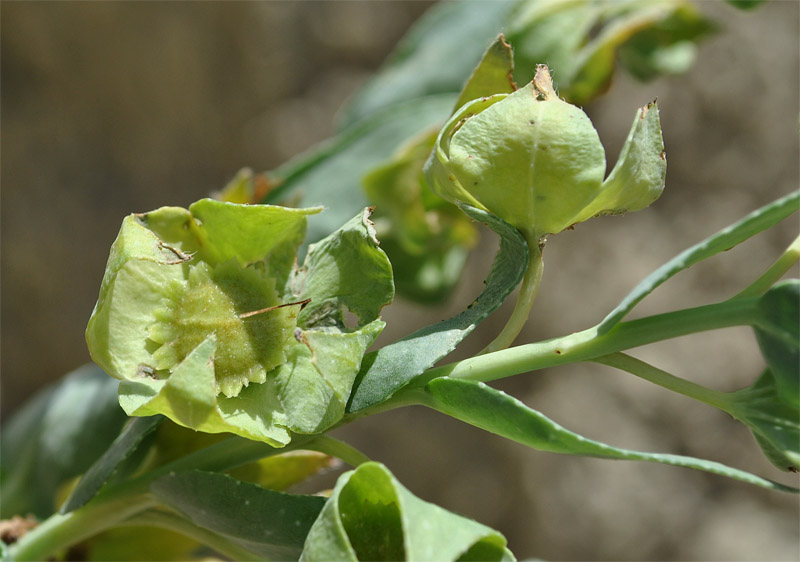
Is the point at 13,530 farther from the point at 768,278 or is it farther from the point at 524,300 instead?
the point at 768,278

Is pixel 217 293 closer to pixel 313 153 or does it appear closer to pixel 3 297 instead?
pixel 313 153

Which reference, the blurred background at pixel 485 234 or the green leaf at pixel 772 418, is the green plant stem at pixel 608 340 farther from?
the blurred background at pixel 485 234

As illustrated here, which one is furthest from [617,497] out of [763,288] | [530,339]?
[763,288]

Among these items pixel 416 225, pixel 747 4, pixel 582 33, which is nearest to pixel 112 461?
pixel 416 225

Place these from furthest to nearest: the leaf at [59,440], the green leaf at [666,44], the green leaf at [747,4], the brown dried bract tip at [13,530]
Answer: the green leaf at [666,44], the green leaf at [747,4], the leaf at [59,440], the brown dried bract tip at [13,530]

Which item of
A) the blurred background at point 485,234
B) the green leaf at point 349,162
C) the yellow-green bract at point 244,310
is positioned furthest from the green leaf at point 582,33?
the blurred background at point 485,234

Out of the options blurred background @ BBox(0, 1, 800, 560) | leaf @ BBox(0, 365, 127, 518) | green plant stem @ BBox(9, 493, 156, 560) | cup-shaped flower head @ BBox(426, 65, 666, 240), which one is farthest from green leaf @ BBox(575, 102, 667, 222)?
blurred background @ BBox(0, 1, 800, 560)

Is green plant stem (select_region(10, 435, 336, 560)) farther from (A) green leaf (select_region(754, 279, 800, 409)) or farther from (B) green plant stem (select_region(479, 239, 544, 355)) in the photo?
(A) green leaf (select_region(754, 279, 800, 409))
